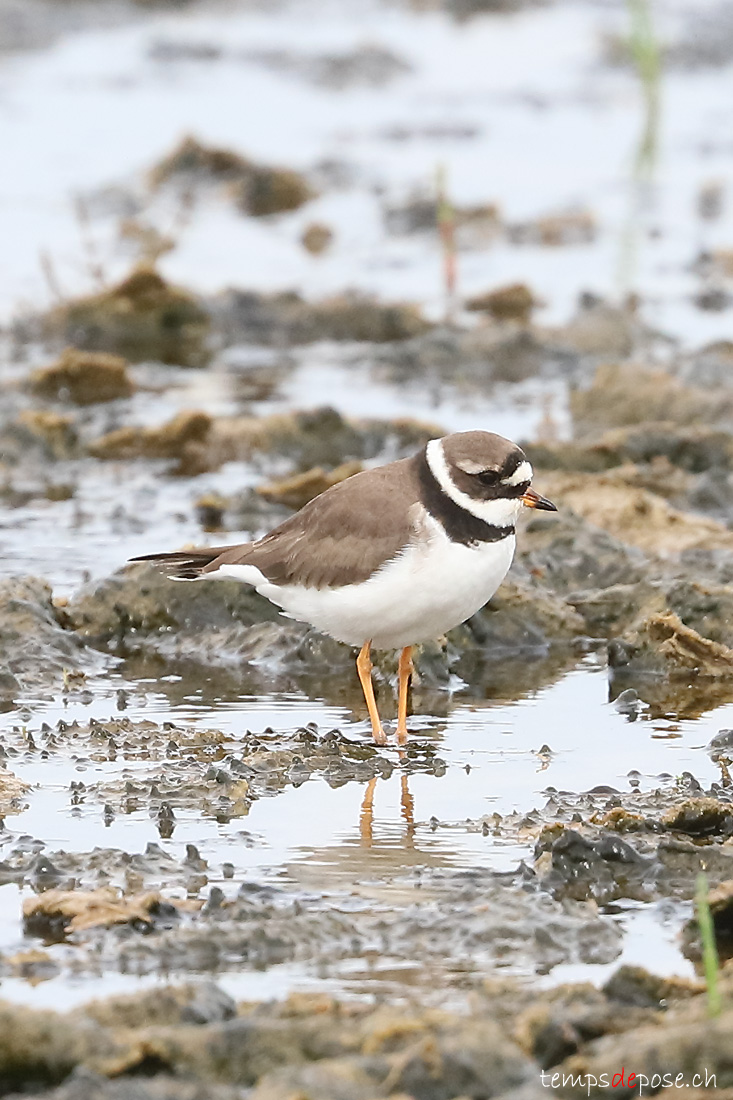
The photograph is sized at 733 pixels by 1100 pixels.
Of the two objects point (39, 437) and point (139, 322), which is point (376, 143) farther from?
point (39, 437)

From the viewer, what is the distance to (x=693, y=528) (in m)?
8.74

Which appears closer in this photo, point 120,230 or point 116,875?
point 116,875

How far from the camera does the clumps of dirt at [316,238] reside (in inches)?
630

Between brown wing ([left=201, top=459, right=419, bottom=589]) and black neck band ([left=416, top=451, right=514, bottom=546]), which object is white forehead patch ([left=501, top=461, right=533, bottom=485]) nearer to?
black neck band ([left=416, top=451, right=514, bottom=546])

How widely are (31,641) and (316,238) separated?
9.29 meters

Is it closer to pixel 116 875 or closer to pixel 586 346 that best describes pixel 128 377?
pixel 586 346

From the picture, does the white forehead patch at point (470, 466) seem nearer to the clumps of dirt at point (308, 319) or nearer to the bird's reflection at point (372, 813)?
the bird's reflection at point (372, 813)

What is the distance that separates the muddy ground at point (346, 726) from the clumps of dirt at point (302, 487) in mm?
18

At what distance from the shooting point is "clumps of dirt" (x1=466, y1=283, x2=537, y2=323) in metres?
13.8

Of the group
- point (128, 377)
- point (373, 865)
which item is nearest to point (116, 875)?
point (373, 865)

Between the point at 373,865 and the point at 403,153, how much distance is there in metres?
15.2

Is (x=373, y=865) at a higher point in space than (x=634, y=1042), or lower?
lower

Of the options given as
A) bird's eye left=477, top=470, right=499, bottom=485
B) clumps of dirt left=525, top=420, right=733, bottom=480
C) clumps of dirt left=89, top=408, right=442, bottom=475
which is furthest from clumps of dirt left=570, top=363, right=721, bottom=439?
bird's eye left=477, top=470, right=499, bottom=485

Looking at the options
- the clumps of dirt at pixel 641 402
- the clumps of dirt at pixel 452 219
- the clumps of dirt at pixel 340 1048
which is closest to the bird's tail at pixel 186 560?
the clumps of dirt at pixel 340 1048
